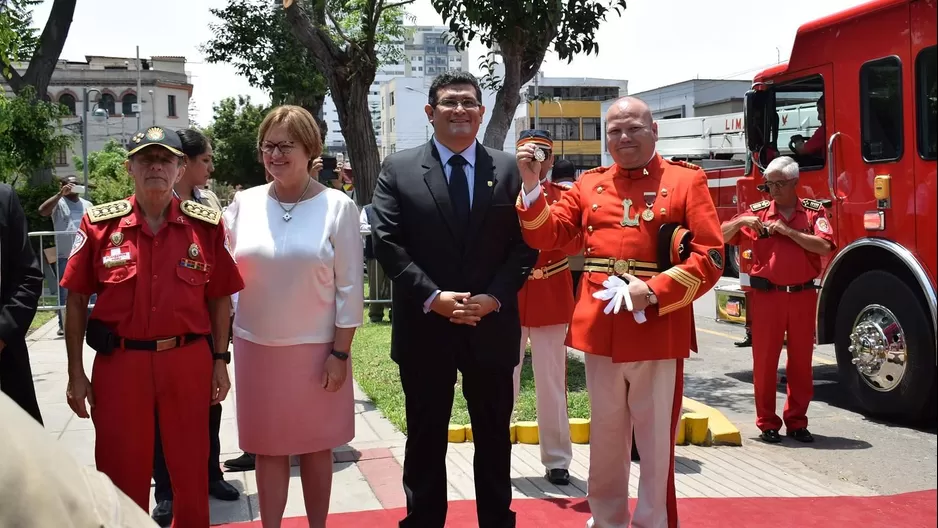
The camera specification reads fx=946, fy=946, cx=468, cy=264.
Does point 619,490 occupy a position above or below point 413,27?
below

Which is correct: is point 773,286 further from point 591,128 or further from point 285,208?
point 591,128

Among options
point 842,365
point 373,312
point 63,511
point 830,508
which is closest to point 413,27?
point 373,312

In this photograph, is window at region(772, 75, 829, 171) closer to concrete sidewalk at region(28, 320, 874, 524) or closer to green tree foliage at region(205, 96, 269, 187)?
concrete sidewalk at region(28, 320, 874, 524)

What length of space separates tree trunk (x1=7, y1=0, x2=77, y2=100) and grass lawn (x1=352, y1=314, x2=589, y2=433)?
38.2 ft

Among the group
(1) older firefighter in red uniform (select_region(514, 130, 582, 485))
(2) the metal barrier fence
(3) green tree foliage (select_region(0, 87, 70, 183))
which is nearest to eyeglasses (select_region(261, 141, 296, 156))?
(1) older firefighter in red uniform (select_region(514, 130, 582, 485))

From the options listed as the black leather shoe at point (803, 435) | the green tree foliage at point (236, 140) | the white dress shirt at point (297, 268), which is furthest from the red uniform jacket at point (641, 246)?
the green tree foliage at point (236, 140)

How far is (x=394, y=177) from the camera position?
4.30m

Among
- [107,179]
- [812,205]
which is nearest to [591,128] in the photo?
[107,179]

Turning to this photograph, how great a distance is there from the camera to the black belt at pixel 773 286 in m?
6.88

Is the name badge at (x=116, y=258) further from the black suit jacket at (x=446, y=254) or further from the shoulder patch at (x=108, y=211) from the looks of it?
the black suit jacket at (x=446, y=254)

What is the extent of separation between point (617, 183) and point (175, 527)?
Answer: 8.04 feet

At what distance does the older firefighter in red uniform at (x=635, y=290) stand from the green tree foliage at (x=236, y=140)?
4790 cm

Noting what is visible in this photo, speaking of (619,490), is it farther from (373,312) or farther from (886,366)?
(373,312)

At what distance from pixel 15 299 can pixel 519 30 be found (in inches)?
218
